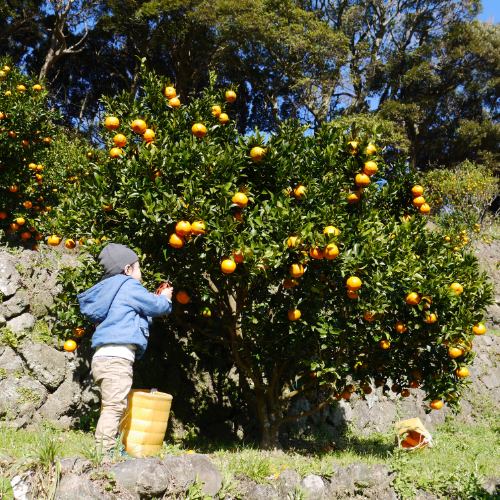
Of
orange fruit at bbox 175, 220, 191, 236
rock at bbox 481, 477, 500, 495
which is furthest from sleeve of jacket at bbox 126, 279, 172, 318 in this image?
rock at bbox 481, 477, 500, 495

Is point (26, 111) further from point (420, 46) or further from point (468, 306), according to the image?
point (420, 46)

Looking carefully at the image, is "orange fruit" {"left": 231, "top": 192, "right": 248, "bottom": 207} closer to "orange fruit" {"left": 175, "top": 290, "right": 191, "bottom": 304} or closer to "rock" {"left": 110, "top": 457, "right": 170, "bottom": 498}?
"orange fruit" {"left": 175, "top": 290, "right": 191, "bottom": 304}

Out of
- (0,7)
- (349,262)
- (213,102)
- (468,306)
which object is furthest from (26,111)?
(0,7)

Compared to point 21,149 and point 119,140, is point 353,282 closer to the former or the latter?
point 119,140

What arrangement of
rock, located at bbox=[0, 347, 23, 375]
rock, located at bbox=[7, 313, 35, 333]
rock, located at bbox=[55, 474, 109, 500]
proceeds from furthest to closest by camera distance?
rock, located at bbox=[7, 313, 35, 333]
rock, located at bbox=[0, 347, 23, 375]
rock, located at bbox=[55, 474, 109, 500]

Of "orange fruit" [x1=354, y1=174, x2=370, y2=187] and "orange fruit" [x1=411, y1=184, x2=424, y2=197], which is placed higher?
"orange fruit" [x1=411, y1=184, x2=424, y2=197]

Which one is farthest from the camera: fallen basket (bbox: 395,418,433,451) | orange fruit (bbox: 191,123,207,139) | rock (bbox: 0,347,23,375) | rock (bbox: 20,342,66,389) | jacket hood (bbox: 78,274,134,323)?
fallen basket (bbox: 395,418,433,451)

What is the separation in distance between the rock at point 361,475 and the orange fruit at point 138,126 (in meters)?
3.52

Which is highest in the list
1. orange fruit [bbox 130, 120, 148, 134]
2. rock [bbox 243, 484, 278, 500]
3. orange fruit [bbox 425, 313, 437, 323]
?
orange fruit [bbox 130, 120, 148, 134]

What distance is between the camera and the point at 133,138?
4.18 m

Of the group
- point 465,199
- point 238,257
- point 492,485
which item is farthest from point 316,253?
point 465,199

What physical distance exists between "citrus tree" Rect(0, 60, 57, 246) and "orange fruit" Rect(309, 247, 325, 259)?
15.8ft

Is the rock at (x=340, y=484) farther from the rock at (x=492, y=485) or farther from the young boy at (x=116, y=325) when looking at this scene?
the young boy at (x=116, y=325)

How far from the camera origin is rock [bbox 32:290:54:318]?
538 centimetres
